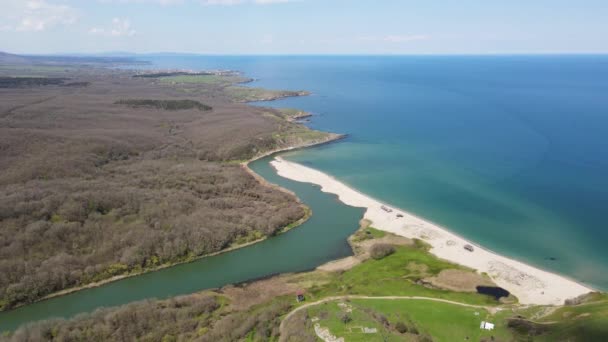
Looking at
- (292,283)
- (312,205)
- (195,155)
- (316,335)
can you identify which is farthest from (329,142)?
(316,335)

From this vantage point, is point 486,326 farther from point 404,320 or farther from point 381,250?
point 381,250

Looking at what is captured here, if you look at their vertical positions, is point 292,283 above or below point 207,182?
Result: below

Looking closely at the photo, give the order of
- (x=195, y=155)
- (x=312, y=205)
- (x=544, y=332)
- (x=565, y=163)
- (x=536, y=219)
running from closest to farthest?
(x=544, y=332) < (x=536, y=219) < (x=312, y=205) < (x=565, y=163) < (x=195, y=155)

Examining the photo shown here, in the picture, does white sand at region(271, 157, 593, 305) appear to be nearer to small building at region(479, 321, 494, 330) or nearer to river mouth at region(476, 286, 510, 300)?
river mouth at region(476, 286, 510, 300)

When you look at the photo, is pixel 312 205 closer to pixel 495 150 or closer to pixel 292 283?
pixel 292 283

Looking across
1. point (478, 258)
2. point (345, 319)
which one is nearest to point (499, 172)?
point (478, 258)

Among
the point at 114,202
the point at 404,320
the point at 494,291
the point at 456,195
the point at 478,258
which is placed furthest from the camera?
the point at 456,195

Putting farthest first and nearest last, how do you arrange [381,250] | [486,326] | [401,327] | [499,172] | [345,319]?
1. [499,172]
2. [381,250]
3. [345,319]
4. [486,326]
5. [401,327]
